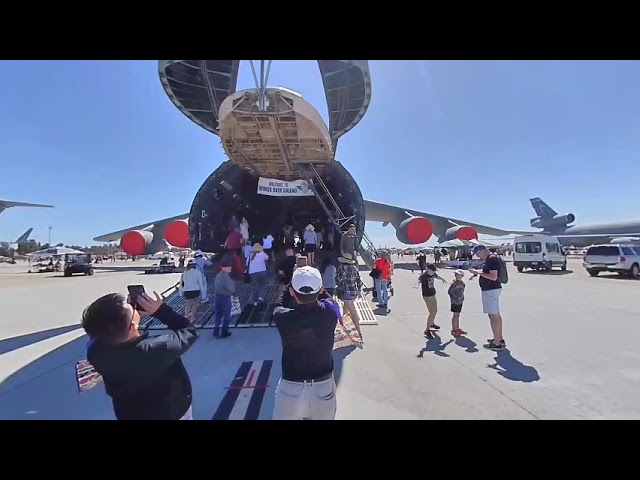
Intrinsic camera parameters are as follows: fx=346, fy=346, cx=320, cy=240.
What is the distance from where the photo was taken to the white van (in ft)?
64.2

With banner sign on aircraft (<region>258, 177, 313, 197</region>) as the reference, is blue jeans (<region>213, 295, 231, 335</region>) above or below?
below

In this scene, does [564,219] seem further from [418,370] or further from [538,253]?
[418,370]

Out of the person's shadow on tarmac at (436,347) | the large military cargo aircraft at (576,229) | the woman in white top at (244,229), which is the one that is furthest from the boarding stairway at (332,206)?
the large military cargo aircraft at (576,229)

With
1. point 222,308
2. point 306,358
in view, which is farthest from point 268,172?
point 306,358

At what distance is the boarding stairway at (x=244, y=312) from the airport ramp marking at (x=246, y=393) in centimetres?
227

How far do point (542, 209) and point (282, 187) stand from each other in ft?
184

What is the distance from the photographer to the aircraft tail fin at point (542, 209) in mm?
52631

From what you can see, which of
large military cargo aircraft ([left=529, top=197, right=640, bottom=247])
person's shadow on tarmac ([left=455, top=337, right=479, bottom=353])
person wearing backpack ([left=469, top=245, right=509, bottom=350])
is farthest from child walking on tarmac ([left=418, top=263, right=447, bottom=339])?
large military cargo aircraft ([left=529, top=197, right=640, bottom=247])

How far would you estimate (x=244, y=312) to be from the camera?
804 cm

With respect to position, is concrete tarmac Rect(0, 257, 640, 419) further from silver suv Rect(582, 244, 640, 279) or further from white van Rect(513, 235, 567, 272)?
white van Rect(513, 235, 567, 272)

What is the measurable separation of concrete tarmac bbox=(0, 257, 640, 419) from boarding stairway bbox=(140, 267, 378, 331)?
475 millimetres

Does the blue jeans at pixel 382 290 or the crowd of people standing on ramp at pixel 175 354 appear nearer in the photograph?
the crowd of people standing on ramp at pixel 175 354

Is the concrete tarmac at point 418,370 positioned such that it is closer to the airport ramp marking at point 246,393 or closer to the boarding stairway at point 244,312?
the airport ramp marking at point 246,393
